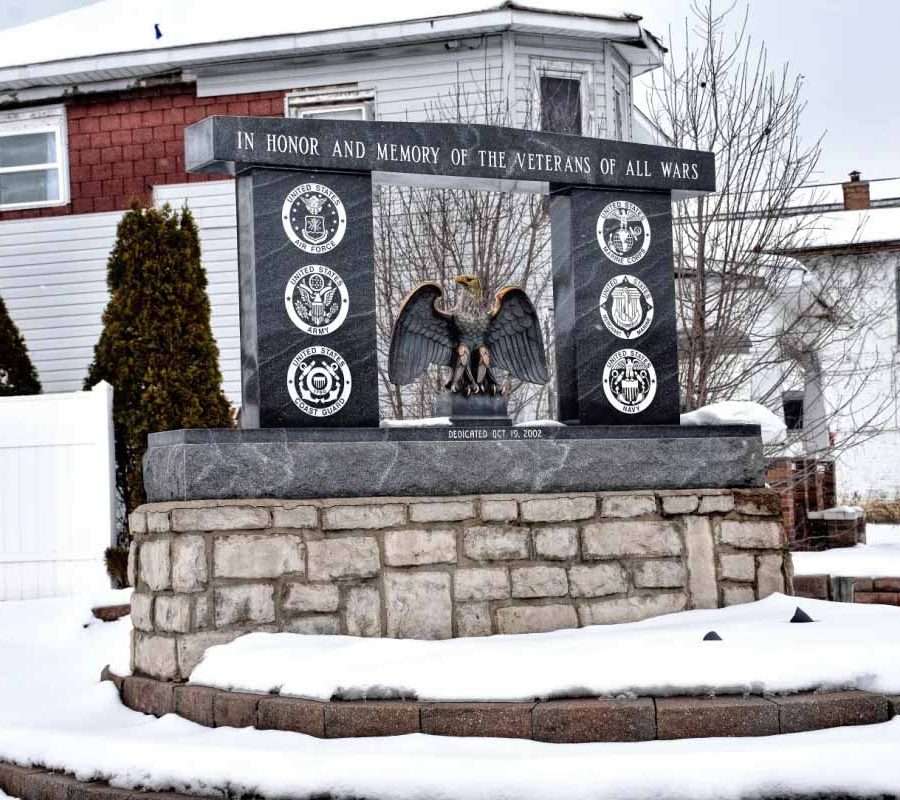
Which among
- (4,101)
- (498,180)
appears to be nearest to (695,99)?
(498,180)

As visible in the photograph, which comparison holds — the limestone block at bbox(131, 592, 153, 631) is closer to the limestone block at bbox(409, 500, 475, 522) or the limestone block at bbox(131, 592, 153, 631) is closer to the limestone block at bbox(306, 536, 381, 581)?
the limestone block at bbox(306, 536, 381, 581)

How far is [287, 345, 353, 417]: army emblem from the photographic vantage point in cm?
653

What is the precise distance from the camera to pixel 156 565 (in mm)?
6195

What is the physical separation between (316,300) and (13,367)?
6563 millimetres

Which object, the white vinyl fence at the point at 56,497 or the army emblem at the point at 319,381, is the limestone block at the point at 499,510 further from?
the white vinyl fence at the point at 56,497

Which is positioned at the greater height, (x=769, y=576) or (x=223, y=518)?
(x=223, y=518)

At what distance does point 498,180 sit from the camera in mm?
7129

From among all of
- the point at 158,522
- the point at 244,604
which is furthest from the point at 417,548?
the point at 158,522

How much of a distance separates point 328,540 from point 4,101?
1078cm

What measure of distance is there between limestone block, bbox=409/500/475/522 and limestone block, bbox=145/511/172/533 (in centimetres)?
116

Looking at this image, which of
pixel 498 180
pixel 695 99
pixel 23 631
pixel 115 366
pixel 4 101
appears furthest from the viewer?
pixel 4 101

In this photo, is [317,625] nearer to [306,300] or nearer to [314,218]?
[306,300]

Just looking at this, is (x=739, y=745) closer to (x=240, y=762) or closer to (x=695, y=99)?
(x=240, y=762)

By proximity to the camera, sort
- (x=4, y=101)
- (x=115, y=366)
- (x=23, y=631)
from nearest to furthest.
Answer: (x=23, y=631) → (x=115, y=366) → (x=4, y=101)
